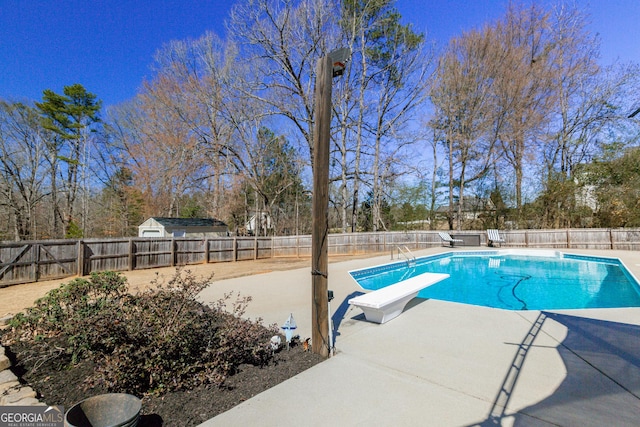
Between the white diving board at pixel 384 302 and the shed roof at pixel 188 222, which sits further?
the shed roof at pixel 188 222

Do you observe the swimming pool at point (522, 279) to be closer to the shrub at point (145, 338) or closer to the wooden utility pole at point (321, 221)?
the wooden utility pole at point (321, 221)

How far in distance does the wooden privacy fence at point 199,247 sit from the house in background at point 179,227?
4.83 meters

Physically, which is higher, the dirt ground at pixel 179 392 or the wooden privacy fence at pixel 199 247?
the wooden privacy fence at pixel 199 247

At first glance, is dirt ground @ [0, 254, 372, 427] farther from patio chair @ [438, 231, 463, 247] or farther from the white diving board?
patio chair @ [438, 231, 463, 247]

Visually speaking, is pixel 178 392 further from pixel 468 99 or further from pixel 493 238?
pixel 468 99

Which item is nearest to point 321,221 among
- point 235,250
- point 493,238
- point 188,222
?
point 235,250

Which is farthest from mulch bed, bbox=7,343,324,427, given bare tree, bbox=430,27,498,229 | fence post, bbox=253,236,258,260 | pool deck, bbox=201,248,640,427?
bare tree, bbox=430,27,498,229

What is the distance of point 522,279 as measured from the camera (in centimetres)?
897

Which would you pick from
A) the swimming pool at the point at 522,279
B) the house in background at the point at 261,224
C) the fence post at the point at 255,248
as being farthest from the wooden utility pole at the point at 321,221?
the house in background at the point at 261,224

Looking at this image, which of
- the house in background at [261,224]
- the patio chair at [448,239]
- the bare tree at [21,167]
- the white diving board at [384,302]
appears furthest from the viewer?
the house in background at [261,224]

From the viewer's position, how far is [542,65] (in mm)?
16922

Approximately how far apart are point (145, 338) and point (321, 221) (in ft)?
6.20

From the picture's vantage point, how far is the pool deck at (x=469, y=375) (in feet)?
6.66

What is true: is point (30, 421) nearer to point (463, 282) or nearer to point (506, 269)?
point (463, 282)
